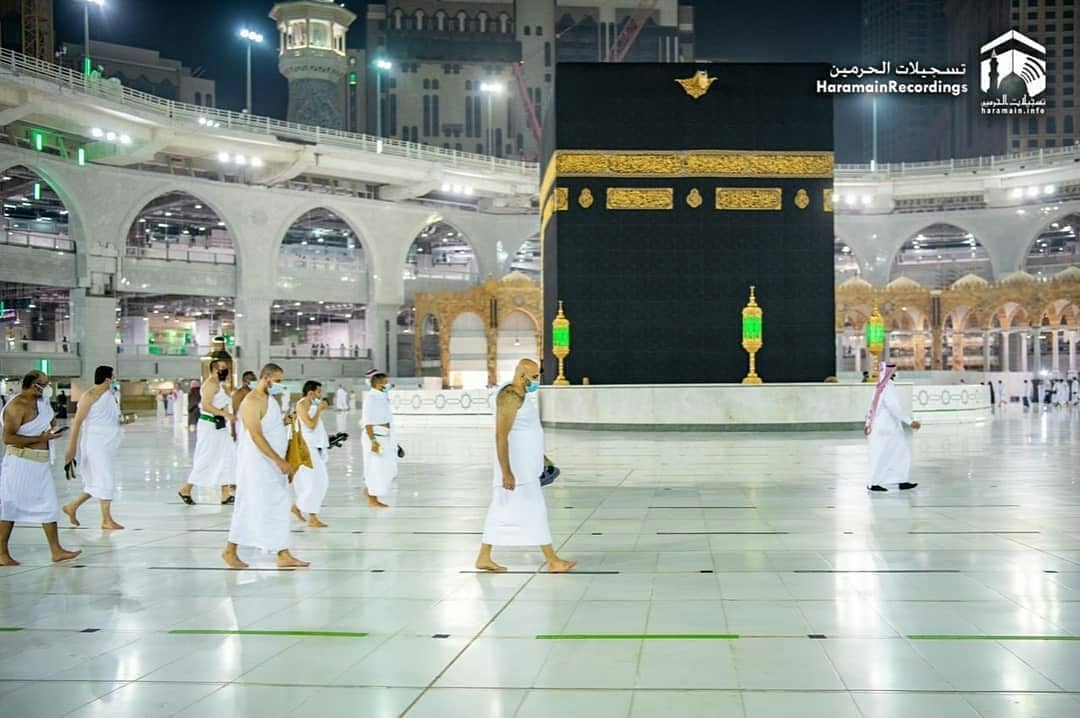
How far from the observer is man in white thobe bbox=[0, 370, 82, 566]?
6008 millimetres

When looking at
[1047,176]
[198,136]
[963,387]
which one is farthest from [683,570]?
[1047,176]

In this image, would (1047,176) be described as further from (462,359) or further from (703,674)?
(703,674)

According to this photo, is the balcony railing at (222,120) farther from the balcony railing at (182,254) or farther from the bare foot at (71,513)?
the bare foot at (71,513)

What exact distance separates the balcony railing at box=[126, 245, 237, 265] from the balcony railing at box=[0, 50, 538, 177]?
5.27 meters

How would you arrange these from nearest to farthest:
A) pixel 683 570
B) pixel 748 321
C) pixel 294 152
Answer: pixel 683 570, pixel 748 321, pixel 294 152

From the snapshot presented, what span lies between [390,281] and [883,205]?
20678 millimetres

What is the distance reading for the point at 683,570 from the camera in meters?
5.59

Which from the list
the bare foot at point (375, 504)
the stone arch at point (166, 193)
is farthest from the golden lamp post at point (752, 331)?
the stone arch at point (166, 193)

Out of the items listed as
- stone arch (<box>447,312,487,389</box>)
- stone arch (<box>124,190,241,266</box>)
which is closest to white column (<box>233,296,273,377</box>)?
stone arch (<box>124,190,241,266</box>)

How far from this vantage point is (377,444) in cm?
883

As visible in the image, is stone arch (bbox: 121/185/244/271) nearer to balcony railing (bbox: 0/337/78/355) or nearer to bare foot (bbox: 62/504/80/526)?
balcony railing (bbox: 0/337/78/355)

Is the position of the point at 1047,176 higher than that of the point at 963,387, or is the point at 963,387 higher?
the point at 1047,176

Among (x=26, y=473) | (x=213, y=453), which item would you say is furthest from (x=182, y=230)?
(x=26, y=473)

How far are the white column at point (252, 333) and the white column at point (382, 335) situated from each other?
4382mm
